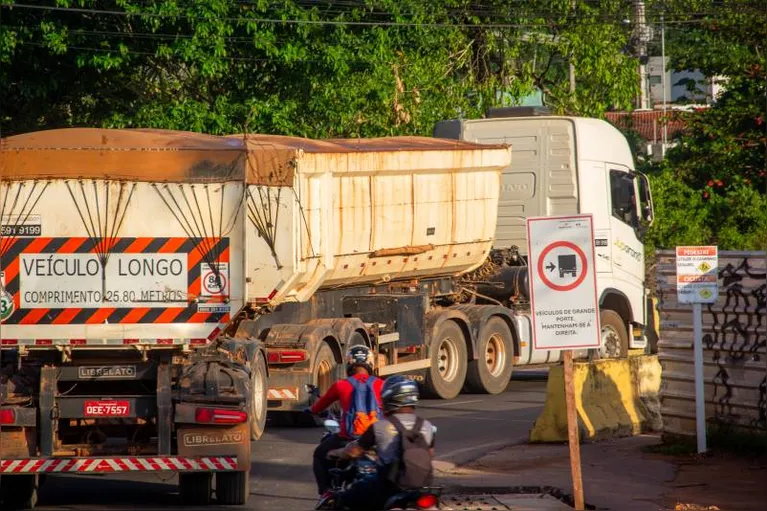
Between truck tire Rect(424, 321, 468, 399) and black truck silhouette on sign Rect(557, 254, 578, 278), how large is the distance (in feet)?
30.5

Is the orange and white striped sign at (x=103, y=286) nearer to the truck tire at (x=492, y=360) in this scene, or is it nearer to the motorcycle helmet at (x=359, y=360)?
the motorcycle helmet at (x=359, y=360)

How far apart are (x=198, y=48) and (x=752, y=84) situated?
13568mm

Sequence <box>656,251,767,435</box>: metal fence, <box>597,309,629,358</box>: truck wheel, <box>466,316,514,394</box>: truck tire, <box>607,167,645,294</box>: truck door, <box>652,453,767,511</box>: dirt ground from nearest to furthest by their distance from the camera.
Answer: <box>652,453,767,511</box>: dirt ground → <box>656,251,767,435</box>: metal fence → <box>466,316,514,394</box>: truck tire → <box>607,167,645,294</box>: truck door → <box>597,309,629,358</box>: truck wheel

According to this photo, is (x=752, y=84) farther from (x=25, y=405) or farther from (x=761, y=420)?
(x=25, y=405)

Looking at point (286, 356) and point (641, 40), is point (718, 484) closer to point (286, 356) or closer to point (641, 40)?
point (286, 356)

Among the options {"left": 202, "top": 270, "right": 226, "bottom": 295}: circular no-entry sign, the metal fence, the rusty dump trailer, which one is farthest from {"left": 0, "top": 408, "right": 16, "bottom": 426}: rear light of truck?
the metal fence

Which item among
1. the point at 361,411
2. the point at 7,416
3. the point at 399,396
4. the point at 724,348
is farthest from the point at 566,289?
the point at 7,416

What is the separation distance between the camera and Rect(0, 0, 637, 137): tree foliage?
87.4 ft

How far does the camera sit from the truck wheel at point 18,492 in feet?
40.3

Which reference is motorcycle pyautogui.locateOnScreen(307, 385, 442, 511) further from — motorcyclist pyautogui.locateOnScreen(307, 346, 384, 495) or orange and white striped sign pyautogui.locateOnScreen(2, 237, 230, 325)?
orange and white striped sign pyautogui.locateOnScreen(2, 237, 230, 325)

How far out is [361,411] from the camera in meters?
10.5

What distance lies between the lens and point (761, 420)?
13828 mm

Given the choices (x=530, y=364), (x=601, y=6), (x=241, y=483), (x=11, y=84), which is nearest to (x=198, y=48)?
(x=11, y=84)

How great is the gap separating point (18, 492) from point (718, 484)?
593cm
